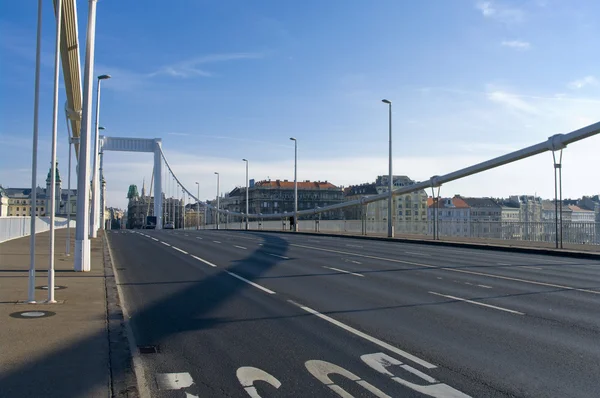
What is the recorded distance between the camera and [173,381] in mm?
5840

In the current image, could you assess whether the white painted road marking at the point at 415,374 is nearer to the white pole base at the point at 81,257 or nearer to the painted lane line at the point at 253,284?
the painted lane line at the point at 253,284

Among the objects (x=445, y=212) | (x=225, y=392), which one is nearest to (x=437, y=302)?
(x=225, y=392)

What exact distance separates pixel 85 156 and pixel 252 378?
36.6 feet

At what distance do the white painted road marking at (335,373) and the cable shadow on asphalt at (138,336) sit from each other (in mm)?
2066

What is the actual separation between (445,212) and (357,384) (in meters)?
83.9

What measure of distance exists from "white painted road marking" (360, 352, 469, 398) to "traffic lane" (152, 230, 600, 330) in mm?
4001

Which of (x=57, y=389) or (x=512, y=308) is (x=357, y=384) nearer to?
(x=57, y=389)

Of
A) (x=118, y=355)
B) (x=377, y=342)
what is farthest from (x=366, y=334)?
(x=118, y=355)

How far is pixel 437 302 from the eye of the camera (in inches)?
430

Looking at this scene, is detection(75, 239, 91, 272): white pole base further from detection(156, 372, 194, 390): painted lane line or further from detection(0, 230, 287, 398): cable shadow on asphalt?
detection(156, 372, 194, 390): painted lane line

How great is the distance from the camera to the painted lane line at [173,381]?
5.66 m

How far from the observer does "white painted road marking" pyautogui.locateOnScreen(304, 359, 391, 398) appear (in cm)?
542

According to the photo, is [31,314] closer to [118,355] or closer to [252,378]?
[118,355]

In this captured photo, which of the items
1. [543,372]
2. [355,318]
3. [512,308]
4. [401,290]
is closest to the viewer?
[543,372]
